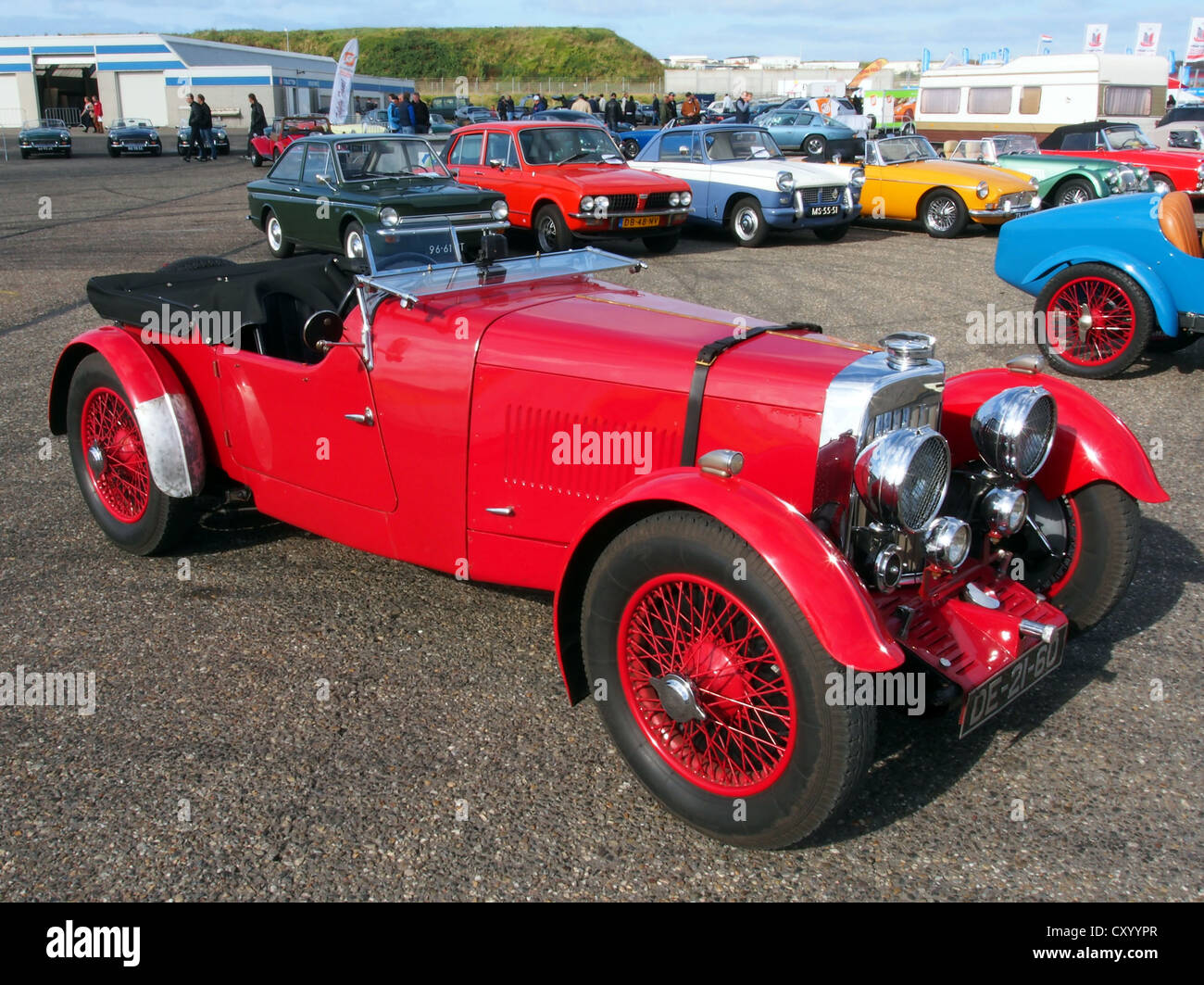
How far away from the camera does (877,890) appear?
2.41m

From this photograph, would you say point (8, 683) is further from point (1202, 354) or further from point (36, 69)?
point (36, 69)

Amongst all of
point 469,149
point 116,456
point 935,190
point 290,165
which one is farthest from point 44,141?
point 116,456

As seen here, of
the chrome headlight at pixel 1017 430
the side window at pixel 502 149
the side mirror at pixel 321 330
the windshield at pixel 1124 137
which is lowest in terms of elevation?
the chrome headlight at pixel 1017 430

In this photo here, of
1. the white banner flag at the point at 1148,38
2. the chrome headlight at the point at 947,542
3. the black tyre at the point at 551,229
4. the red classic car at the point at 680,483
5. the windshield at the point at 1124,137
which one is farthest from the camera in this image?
the white banner flag at the point at 1148,38

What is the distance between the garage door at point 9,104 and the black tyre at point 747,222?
5285cm

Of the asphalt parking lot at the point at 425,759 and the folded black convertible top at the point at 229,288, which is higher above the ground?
the folded black convertible top at the point at 229,288

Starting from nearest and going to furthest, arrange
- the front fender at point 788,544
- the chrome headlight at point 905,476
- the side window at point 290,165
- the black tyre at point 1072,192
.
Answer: the front fender at point 788,544 → the chrome headlight at point 905,476 → the side window at point 290,165 → the black tyre at point 1072,192

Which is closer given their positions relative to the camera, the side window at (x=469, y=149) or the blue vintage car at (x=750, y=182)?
the side window at (x=469, y=149)

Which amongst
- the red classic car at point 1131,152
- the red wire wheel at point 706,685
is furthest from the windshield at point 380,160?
the red classic car at point 1131,152

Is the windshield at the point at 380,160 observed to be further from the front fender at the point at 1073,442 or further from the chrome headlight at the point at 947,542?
the chrome headlight at the point at 947,542

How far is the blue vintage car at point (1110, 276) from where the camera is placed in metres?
6.62

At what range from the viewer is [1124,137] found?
52.0 feet

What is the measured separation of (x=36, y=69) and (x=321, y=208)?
5160 cm
